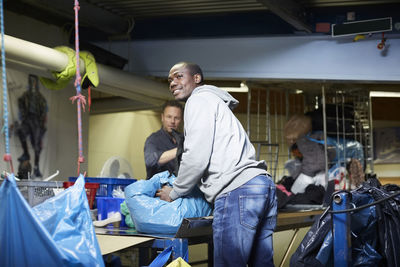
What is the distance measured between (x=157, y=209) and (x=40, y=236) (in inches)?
53.5

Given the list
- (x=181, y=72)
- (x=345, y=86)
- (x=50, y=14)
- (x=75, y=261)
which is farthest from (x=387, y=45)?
(x=75, y=261)

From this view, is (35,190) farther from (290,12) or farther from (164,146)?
(290,12)

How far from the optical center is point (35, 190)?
278 cm

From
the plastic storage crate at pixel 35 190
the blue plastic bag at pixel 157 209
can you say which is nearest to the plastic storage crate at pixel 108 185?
the blue plastic bag at pixel 157 209

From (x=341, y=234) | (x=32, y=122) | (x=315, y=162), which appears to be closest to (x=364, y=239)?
(x=341, y=234)

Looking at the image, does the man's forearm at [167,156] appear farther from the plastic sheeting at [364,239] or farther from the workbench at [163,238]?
the plastic sheeting at [364,239]

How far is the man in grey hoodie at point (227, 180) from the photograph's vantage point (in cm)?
260

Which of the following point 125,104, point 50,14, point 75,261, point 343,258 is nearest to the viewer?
point 75,261

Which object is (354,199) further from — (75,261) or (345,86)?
(345,86)

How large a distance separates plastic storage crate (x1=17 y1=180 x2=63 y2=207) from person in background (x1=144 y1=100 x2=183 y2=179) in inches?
46.9

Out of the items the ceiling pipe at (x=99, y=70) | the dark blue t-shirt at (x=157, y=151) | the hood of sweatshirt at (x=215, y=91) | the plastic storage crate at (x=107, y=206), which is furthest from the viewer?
the dark blue t-shirt at (x=157, y=151)

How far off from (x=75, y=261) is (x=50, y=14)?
399cm

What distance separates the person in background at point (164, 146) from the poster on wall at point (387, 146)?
4.49m

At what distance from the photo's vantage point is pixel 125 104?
657 cm
